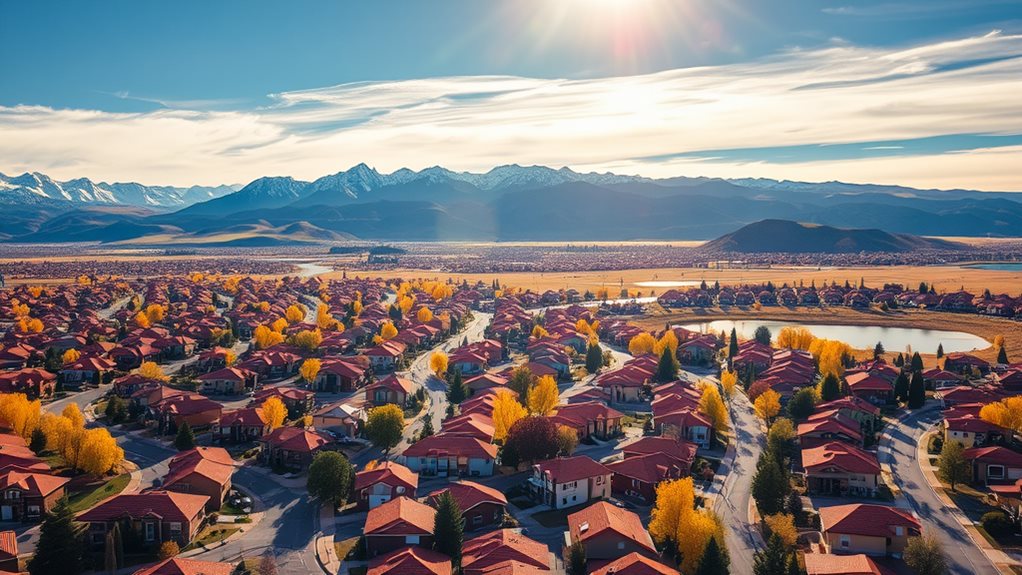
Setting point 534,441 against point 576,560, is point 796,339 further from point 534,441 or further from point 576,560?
point 576,560

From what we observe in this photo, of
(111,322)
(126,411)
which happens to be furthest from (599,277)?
(126,411)

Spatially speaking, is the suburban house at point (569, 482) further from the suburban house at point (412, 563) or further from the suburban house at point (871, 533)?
the suburban house at point (871, 533)

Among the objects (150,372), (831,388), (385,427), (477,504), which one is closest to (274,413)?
→ (385,427)

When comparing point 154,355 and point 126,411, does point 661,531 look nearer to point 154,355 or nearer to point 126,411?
point 126,411

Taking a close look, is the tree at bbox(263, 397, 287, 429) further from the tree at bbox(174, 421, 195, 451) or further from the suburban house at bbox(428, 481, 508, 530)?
the suburban house at bbox(428, 481, 508, 530)

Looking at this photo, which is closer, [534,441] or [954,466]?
[954,466]
